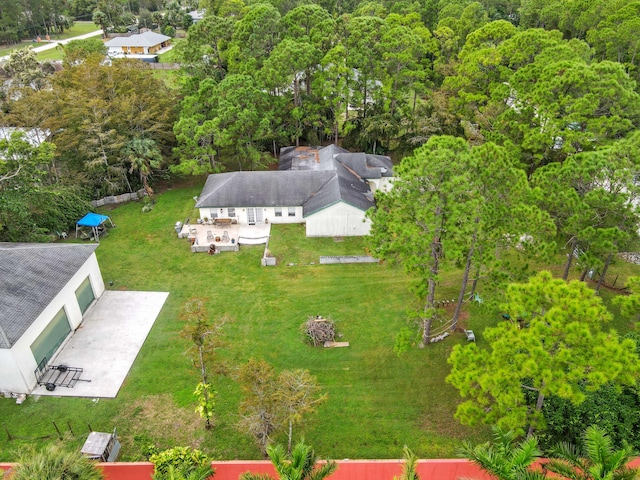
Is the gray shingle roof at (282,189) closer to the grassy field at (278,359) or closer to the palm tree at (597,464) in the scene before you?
the grassy field at (278,359)

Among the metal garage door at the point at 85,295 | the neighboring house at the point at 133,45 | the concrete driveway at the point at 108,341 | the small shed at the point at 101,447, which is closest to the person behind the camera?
the small shed at the point at 101,447

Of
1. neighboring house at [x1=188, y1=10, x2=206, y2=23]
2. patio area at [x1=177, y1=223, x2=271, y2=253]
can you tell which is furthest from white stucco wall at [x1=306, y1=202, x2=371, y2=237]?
neighboring house at [x1=188, y1=10, x2=206, y2=23]

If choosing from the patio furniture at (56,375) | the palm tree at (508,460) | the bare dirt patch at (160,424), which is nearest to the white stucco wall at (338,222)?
the bare dirt patch at (160,424)

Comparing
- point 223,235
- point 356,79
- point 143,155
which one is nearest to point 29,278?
point 223,235

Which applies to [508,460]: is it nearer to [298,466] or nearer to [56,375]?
[298,466]

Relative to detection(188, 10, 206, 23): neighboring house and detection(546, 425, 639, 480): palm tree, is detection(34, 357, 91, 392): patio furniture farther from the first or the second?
detection(188, 10, 206, 23): neighboring house
